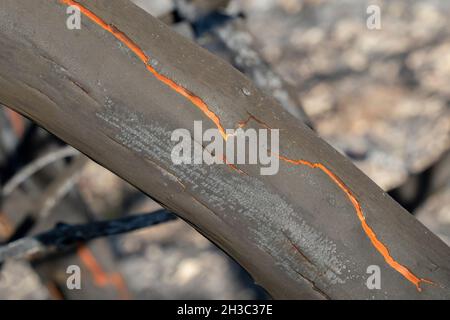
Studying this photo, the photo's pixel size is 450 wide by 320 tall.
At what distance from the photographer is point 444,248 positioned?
1.06 m

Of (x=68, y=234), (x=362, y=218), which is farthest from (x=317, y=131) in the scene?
(x=362, y=218)

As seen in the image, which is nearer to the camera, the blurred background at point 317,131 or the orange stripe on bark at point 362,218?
the orange stripe on bark at point 362,218

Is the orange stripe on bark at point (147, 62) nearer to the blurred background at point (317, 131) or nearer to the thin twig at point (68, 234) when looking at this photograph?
the thin twig at point (68, 234)

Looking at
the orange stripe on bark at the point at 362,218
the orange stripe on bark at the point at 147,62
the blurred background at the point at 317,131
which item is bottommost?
the orange stripe on bark at the point at 362,218

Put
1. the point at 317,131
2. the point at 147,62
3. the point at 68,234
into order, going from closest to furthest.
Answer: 1. the point at 147,62
2. the point at 68,234
3. the point at 317,131

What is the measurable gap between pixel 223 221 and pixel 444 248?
0.32 meters

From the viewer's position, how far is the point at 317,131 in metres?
2.66

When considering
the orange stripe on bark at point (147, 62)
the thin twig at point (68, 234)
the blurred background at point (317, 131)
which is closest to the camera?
the orange stripe on bark at point (147, 62)

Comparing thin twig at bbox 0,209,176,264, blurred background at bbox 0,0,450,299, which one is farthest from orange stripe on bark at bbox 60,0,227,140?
blurred background at bbox 0,0,450,299

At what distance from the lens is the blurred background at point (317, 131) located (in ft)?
8.12

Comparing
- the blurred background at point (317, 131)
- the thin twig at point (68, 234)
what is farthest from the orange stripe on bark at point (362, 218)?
the blurred background at point (317, 131)

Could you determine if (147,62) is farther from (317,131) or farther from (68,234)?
(317,131)

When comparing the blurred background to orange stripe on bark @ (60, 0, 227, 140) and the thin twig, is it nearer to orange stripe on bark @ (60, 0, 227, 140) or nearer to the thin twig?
the thin twig

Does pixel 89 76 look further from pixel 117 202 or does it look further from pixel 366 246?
pixel 117 202
